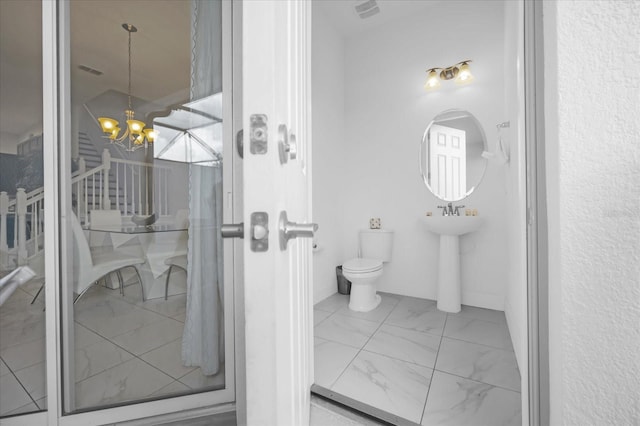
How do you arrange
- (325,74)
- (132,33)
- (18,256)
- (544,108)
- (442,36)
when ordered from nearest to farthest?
(544,108), (18,256), (132,33), (442,36), (325,74)

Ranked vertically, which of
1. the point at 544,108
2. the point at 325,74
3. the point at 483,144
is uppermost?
the point at 325,74

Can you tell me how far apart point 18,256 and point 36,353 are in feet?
1.31

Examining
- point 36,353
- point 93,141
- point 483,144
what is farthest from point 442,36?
point 36,353

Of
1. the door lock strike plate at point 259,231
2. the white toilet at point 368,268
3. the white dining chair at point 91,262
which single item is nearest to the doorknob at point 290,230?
the door lock strike plate at point 259,231

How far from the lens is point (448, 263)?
220 cm

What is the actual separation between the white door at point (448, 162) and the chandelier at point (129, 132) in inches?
89.6

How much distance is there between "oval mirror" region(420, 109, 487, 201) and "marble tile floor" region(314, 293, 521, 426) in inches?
43.1

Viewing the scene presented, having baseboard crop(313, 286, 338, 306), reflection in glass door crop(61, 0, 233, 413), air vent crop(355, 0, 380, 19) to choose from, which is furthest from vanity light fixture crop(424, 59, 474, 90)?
baseboard crop(313, 286, 338, 306)

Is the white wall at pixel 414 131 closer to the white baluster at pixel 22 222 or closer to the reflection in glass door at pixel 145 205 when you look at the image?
the reflection in glass door at pixel 145 205

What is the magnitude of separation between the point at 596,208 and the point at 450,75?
7.17ft

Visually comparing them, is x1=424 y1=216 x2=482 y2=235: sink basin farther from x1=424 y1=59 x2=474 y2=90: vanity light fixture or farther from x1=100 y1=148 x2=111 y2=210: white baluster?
x1=100 y1=148 x2=111 y2=210: white baluster

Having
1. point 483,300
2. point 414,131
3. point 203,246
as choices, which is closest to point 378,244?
point 483,300

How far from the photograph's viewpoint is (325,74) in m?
2.60

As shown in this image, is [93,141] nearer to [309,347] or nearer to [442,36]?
[309,347]
